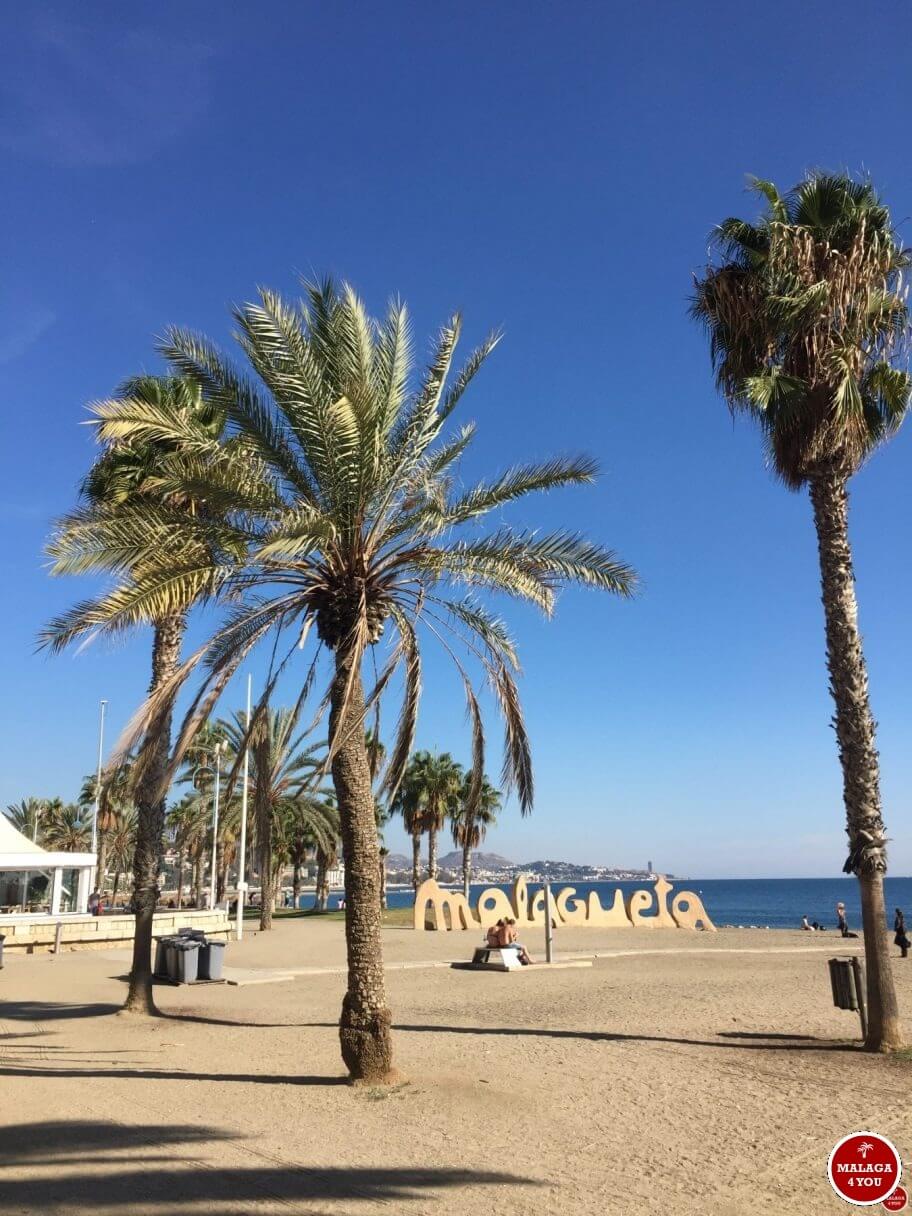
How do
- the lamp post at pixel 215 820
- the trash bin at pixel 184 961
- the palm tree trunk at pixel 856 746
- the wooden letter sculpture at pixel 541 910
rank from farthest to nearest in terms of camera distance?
the lamp post at pixel 215 820
the wooden letter sculpture at pixel 541 910
the trash bin at pixel 184 961
the palm tree trunk at pixel 856 746

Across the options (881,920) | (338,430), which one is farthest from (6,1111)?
(881,920)

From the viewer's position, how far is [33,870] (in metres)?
34.5

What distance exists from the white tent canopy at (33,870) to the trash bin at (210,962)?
1561cm

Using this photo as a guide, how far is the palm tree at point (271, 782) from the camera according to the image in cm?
1183

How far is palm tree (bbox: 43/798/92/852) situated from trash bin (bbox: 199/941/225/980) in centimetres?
6765

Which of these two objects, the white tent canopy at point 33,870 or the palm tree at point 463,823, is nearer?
the white tent canopy at point 33,870

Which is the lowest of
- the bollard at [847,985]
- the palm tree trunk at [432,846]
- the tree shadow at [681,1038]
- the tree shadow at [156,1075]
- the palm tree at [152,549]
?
the tree shadow at [681,1038]

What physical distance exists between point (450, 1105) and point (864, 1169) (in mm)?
3807

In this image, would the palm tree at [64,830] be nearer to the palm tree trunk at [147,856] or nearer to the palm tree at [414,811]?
the palm tree at [414,811]

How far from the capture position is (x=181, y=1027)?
13.8 metres

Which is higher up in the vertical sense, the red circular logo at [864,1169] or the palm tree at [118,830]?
the palm tree at [118,830]

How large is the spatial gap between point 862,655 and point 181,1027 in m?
11.3

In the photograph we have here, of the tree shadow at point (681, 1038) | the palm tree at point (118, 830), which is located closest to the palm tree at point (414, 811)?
the palm tree at point (118, 830)

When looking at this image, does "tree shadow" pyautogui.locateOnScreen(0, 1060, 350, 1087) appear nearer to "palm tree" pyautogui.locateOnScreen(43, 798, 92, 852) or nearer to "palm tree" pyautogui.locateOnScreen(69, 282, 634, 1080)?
"palm tree" pyautogui.locateOnScreen(69, 282, 634, 1080)
